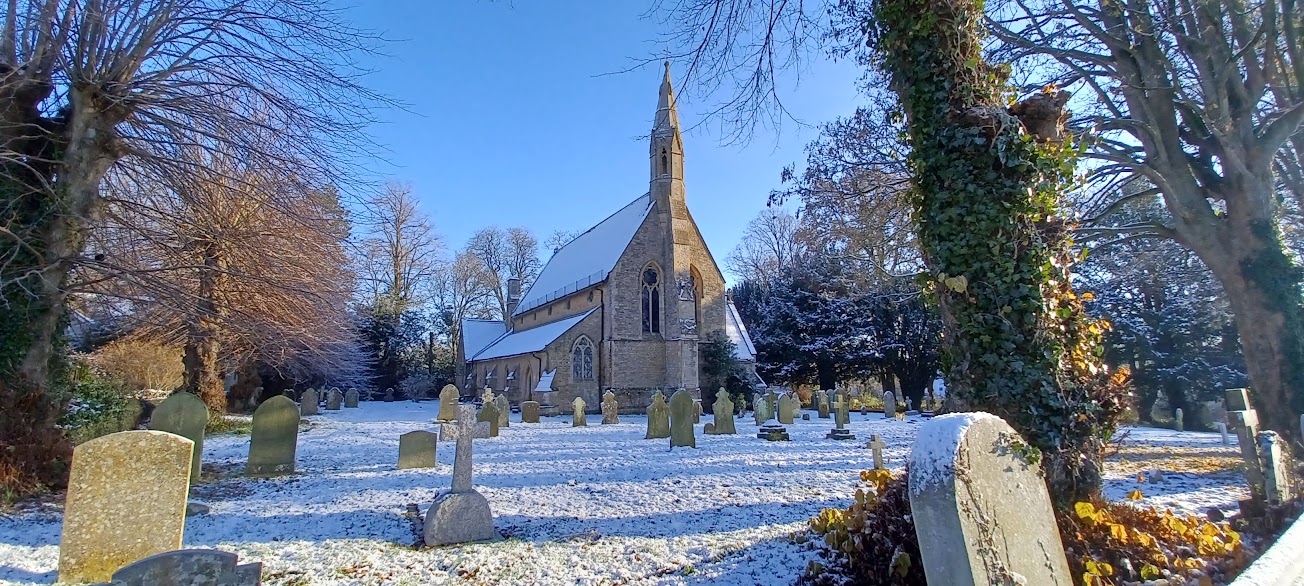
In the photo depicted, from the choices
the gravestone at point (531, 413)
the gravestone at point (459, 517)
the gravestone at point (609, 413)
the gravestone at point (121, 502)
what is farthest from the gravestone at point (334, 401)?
the gravestone at point (121, 502)

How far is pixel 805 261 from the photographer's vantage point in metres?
31.5

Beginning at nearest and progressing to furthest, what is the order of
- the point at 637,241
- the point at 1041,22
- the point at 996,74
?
the point at 996,74 → the point at 1041,22 → the point at 637,241

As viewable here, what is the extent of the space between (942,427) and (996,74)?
11.1 ft

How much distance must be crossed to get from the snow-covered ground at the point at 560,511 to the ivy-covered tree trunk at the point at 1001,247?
2.00 meters

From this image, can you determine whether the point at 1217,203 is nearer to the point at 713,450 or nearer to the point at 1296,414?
the point at 1296,414

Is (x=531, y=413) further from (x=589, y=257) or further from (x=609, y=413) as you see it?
(x=589, y=257)

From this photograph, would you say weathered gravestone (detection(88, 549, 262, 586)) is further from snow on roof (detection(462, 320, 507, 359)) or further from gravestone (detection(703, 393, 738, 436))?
snow on roof (detection(462, 320, 507, 359))

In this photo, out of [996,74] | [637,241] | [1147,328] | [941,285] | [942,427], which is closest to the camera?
[942,427]

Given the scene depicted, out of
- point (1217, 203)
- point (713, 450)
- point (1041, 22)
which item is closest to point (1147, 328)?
point (1217, 203)

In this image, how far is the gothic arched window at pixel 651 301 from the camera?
87.6 ft

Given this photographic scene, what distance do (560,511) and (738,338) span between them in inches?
881

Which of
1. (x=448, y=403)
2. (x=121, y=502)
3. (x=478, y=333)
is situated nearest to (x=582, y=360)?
(x=448, y=403)

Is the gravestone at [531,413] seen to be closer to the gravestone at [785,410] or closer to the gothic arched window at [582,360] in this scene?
the gothic arched window at [582,360]

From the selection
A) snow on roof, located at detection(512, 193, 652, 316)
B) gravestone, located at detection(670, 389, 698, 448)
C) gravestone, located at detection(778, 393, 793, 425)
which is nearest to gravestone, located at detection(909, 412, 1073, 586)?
gravestone, located at detection(670, 389, 698, 448)
